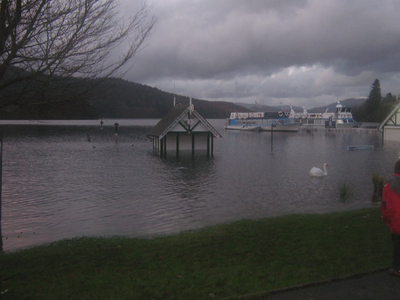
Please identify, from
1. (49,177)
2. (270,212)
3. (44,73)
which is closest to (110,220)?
(270,212)

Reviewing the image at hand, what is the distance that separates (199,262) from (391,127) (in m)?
53.2

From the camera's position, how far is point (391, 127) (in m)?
52.7

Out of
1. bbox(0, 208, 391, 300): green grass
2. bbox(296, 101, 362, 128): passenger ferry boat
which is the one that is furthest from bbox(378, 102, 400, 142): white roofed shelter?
bbox(296, 101, 362, 128): passenger ferry boat

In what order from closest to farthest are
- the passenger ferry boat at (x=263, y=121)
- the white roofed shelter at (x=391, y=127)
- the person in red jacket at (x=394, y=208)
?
the person in red jacket at (x=394, y=208), the white roofed shelter at (x=391, y=127), the passenger ferry boat at (x=263, y=121)

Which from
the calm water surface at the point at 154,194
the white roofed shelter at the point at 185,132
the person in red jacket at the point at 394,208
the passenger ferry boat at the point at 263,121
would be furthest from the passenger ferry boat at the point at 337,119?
the person in red jacket at the point at 394,208

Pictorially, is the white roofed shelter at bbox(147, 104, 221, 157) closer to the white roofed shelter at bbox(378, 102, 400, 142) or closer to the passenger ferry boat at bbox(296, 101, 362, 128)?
the white roofed shelter at bbox(378, 102, 400, 142)

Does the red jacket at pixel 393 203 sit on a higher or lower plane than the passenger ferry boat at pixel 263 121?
lower

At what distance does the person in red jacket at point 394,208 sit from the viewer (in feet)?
19.9

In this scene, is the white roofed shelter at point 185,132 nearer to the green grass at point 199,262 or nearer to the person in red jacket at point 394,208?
the green grass at point 199,262

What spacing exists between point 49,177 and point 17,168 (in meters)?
5.58

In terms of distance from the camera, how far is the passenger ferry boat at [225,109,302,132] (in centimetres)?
10430

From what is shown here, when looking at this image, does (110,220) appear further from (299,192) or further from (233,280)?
(299,192)

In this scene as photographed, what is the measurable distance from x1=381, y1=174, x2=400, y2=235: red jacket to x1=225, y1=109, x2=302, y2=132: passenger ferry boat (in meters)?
98.9

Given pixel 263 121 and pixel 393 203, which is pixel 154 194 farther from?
pixel 263 121
